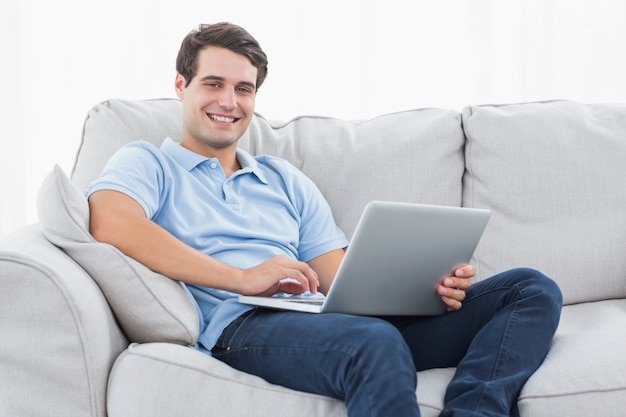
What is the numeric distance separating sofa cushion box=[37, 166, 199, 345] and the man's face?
1.50 feet

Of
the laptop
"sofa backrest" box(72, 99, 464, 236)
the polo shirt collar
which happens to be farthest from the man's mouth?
the laptop

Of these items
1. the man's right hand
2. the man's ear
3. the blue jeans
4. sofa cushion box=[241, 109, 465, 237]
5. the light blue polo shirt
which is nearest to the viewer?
the blue jeans

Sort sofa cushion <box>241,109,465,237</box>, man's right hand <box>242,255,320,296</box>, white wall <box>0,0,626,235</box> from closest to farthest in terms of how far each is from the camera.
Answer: man's right hand <box>242,255,320,296</box>
sofa cushion <box>241,109,465,237</box>
white wall <box>0,0,626,235</box>

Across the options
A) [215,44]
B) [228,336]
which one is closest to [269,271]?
[228,336]

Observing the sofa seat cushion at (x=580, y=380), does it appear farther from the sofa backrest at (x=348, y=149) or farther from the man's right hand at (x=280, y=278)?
the sofa backrest at (x=348, y=149)

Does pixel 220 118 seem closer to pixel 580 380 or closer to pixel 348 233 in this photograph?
pixel 348 233

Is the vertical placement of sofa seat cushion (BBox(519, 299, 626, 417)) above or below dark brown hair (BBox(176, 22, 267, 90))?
below

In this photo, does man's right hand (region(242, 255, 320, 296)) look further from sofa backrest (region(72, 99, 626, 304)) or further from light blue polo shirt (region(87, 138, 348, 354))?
sofa backrest (region(72, 99, 626, 304))

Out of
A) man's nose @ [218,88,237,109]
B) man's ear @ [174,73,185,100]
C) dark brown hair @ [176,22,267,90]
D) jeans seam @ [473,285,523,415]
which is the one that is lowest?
jeans seam @ [473,285,523,415]

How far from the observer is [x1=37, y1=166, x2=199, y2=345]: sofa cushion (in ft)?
4.93

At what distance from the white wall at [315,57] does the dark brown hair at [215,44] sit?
103cm

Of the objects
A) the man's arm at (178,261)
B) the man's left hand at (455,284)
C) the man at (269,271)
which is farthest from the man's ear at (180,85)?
the man's left hand at (455,284)

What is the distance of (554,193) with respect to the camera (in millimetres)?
2125

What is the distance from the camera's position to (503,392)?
4.57ft
